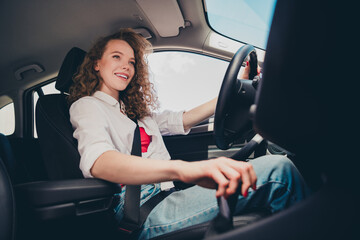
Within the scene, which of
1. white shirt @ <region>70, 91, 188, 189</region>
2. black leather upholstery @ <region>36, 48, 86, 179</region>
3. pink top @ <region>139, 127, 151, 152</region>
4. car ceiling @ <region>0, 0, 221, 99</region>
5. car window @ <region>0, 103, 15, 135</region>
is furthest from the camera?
car window @ <region>0, 103, 15, 135</region>

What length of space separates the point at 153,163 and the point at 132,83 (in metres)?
1.07

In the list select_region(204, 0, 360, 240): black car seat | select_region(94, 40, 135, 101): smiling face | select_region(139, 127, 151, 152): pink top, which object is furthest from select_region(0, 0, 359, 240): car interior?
select_region(139, 127, 151, 152): pink top

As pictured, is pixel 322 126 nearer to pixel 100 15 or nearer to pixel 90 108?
pixel 90 108

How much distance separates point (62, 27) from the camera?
1709 mm

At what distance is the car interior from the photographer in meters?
0.30

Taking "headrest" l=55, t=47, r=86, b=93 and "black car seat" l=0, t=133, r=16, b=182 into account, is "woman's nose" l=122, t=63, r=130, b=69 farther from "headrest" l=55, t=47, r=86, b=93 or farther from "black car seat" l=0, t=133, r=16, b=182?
"black car seat" l=0, t=133, r=16, b=182

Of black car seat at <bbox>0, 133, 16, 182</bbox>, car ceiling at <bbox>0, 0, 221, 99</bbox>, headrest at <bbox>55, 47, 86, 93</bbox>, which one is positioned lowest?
black car seat at <bbox>0, 133, 16, 182</bbox>

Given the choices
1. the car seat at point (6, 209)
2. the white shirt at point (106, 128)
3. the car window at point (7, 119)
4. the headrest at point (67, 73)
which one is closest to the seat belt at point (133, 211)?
the white shirt at point (106, 128)

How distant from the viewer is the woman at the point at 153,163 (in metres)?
0.50

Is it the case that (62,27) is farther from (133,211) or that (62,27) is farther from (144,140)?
(133,211)

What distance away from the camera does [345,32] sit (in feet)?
0.86

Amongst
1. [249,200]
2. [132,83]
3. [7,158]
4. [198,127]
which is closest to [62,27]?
[132,83]

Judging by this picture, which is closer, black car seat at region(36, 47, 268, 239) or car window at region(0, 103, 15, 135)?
black car seat at region(36, 47, 268, 239)

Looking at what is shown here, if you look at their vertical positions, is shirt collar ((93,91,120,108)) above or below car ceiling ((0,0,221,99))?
below
